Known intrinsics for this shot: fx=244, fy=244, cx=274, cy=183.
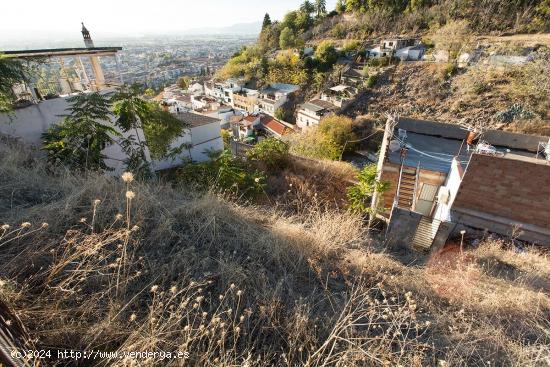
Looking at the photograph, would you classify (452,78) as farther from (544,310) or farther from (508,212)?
(544,310)

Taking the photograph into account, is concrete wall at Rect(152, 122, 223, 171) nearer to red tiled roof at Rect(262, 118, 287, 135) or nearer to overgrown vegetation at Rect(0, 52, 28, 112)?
overgrown vegetation at Rect(0, 52, 28, 112)

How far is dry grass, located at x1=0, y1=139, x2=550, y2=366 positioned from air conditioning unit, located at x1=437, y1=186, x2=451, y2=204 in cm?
305

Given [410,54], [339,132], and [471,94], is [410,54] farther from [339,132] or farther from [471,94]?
[339,132]

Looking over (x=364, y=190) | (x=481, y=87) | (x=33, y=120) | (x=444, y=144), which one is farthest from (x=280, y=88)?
(x=33, y=120)

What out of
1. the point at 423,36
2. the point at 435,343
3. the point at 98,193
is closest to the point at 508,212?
the point at 435,343

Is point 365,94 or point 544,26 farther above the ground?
point 544,26

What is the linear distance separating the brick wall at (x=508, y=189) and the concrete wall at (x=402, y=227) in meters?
1.17

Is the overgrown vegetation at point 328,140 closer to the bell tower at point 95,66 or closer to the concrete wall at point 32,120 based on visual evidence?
the bell tower at point 95,66

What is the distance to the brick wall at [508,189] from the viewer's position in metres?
5.14

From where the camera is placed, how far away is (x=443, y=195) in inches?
263

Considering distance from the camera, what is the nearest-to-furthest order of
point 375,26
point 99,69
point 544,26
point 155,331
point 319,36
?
point 155,331, point 99,69, point 544,26, point 375,26, point 319,36

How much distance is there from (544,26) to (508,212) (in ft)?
120

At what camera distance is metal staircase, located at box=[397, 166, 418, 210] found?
23.9ft

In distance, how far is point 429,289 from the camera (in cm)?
276
